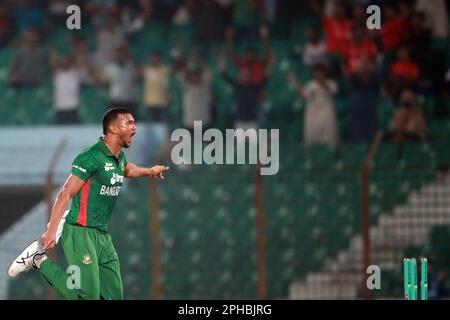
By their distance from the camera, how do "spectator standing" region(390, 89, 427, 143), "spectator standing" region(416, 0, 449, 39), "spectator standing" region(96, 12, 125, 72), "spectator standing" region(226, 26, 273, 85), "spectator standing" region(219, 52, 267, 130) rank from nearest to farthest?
"spectator standing" region(390, 89, 427, 143) < "spectator standing" region(219, 52, 267, 130) < "spectator standing" region(226, 26, 273, 85) < "spectator standing" region(416, 0, 449, 39) < "spectator standing" region(96, 12, 125, 72)

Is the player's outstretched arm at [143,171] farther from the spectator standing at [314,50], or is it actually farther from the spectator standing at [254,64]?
the spectator standing at [314,50]

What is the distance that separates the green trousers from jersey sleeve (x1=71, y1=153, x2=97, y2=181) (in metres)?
0.40

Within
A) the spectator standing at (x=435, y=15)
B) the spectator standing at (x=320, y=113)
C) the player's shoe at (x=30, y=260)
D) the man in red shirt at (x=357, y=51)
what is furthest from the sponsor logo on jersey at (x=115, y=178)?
the spectator standing at (x=435, y=15)

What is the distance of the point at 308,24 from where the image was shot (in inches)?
652

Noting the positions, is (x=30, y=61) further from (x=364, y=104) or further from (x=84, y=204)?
(x=84, y=204)

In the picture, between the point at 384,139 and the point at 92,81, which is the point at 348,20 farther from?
the point at 92,81

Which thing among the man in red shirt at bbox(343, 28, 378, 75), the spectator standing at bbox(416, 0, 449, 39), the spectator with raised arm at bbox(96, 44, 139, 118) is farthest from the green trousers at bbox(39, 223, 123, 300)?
the spectator standing at bbox(416, 0, 449, 39)

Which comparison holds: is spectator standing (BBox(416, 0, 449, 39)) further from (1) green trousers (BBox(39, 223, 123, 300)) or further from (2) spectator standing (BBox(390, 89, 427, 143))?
(1) green trousers (BBox(39, 223, 123, 300))

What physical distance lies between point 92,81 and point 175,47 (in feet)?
3.90

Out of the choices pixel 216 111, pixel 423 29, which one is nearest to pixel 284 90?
pixel 216 111

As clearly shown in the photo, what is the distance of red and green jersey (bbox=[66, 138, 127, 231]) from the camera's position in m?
8.80

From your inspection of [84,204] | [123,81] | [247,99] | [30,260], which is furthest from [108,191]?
[123,81]

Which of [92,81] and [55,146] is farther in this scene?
[92,81]

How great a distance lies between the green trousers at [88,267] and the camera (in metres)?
8.77
